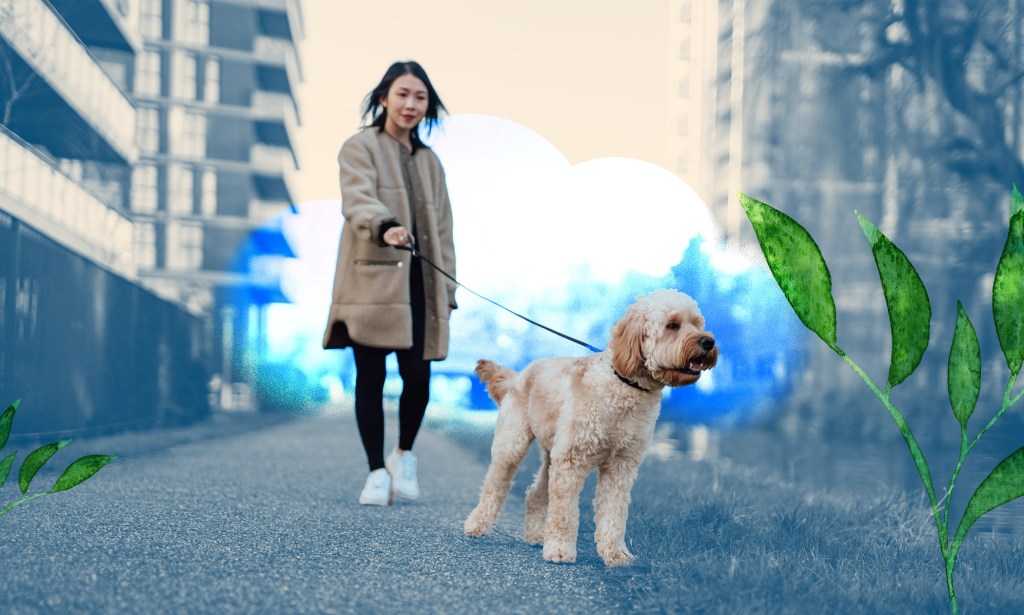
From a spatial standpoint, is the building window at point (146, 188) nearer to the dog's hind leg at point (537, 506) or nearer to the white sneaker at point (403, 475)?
the white sneaker at point (403, 475)

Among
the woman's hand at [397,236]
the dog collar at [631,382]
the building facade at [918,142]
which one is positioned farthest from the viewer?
the building facade at [918,142]

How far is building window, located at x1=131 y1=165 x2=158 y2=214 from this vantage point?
3638 cm

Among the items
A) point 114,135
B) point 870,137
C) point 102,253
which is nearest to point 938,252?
point 870,137

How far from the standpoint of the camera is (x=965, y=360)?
9.16 feet

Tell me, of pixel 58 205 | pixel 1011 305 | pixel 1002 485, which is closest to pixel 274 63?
pixel 58 205

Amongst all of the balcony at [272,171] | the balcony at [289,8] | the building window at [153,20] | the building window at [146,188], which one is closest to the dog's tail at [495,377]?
the building window at [146,188]

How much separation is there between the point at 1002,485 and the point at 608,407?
140cm

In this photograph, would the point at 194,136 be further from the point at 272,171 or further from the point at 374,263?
the point at 374,263

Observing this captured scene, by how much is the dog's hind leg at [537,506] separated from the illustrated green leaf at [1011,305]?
6.52 ft

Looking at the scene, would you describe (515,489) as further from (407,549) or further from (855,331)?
(855,331)

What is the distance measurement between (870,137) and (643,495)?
15695 mm

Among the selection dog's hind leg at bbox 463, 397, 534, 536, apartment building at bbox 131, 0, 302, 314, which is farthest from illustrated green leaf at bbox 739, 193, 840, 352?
apartment building at bbox 131, 0, 302, 314

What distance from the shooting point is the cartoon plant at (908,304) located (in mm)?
2758

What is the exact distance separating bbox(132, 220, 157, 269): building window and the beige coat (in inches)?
1327
